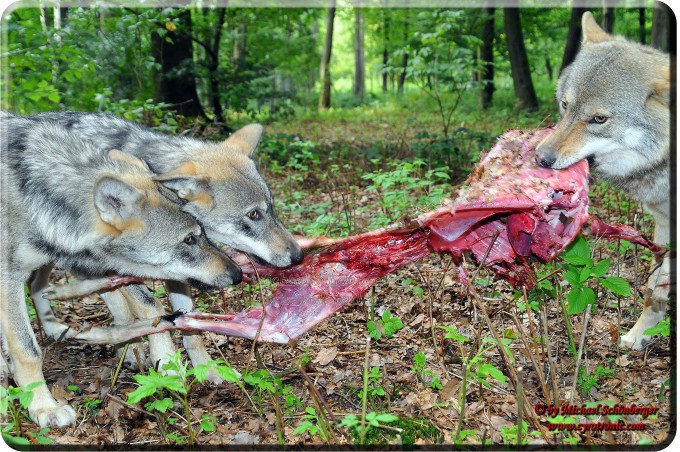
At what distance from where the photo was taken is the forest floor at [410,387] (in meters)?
3.23

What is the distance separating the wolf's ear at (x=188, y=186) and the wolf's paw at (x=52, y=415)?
5.45 feet

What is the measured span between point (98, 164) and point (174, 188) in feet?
1.82

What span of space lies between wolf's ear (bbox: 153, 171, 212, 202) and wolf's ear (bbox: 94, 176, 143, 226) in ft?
0.89

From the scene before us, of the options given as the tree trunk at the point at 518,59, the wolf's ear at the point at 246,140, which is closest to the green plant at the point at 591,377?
→ the wolf's ear at the point at 246,140

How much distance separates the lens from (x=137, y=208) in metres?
3.88

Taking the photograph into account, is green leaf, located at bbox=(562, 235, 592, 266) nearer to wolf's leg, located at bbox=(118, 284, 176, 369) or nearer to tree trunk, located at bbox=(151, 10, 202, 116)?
wolf's leg, located at bbox=(118, 284, 176, 369)

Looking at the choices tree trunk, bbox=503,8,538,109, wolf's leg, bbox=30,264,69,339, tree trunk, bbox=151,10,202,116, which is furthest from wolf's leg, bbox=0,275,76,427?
tree trunk, bbox=503,8,538,109

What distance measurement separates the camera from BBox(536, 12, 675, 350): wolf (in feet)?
13.3

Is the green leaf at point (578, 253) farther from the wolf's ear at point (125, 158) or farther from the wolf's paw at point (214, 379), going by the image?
the wolf's ear at point (125, 158)

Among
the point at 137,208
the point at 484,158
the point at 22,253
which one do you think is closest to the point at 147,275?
the point at 137,208

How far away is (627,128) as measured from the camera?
415cm

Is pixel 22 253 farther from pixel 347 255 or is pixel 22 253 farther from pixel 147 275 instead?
pixel 347 255

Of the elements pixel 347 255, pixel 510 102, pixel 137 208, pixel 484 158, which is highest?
pixel 484 158

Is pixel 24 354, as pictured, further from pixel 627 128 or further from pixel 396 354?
pixel 627 128
